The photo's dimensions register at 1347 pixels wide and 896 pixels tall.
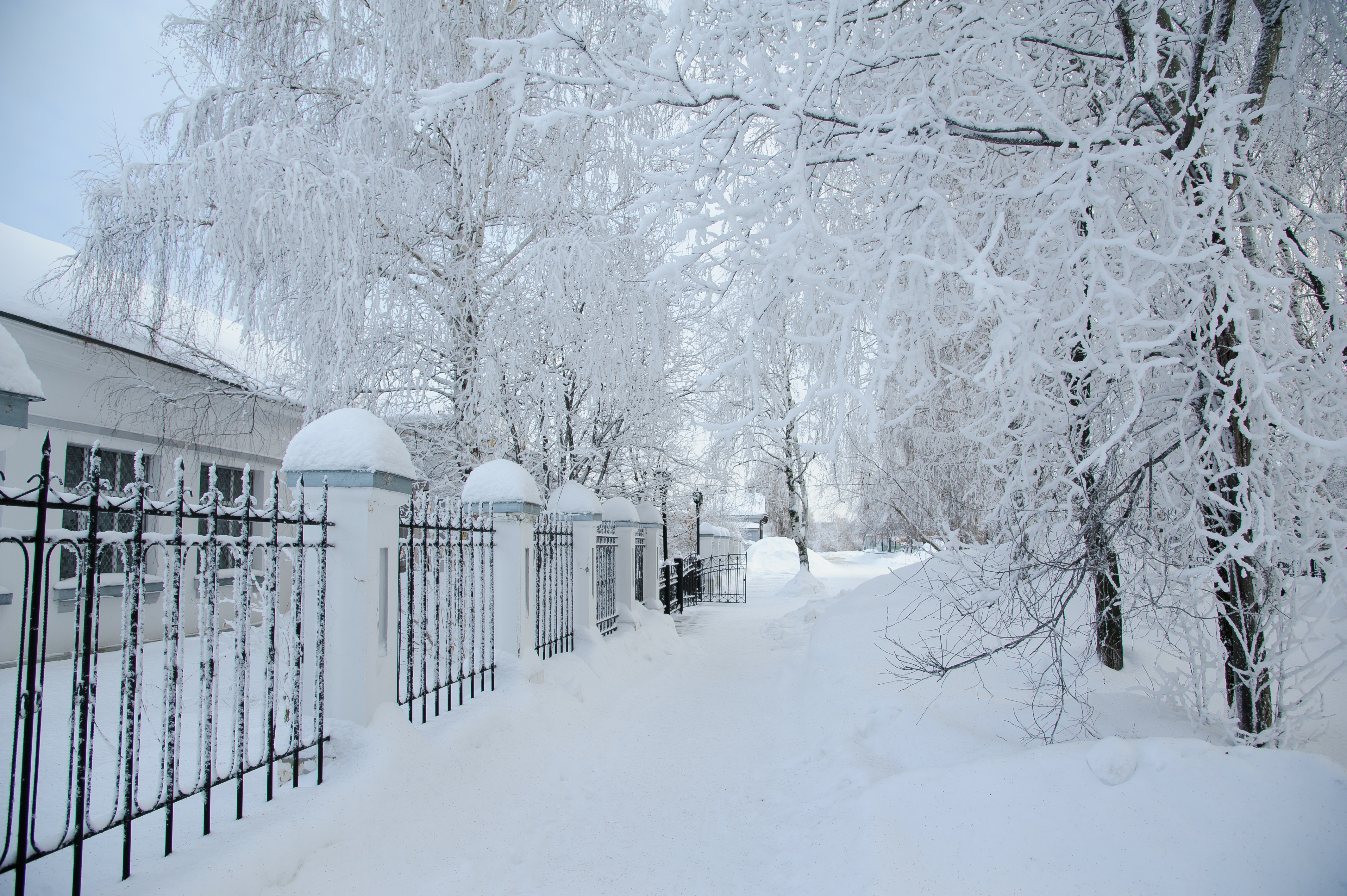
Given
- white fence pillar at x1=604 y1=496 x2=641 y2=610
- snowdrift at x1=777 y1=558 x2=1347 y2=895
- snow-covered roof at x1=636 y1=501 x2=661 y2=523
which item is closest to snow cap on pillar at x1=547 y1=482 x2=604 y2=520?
white fence pillar at x1=604 y1=496 x2=641 y2=610

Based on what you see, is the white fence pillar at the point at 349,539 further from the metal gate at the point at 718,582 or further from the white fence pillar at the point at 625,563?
the metal gate at the point at 718,582

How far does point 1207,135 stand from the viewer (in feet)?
9.73

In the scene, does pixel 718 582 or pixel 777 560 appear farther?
pixel 777 560

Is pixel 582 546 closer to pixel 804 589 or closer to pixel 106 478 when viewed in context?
pixel 106 478

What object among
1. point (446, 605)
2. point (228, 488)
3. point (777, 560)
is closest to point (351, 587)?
point (446, 605)

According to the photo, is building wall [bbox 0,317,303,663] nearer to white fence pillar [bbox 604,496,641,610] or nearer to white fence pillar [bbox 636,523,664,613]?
white fence pillar [bbox 604,496,641,610]

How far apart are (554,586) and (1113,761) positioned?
5.09m

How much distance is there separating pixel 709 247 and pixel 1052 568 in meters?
2.44

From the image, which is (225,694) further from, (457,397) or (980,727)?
(980,727)

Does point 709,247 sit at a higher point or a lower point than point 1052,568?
higher

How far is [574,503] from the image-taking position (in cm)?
762

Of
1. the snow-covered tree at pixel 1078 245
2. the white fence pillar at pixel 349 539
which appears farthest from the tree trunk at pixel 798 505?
the white fence pillar at pixel 349 539

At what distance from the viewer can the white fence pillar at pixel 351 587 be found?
3598 mm

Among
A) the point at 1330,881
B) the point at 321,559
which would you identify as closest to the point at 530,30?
the point at 321,559
